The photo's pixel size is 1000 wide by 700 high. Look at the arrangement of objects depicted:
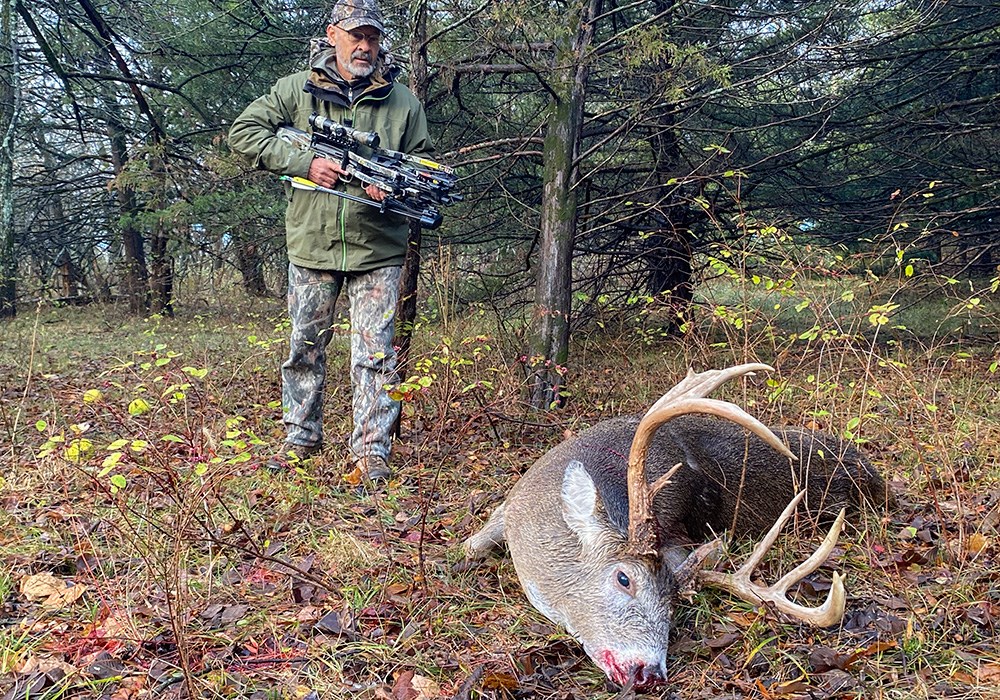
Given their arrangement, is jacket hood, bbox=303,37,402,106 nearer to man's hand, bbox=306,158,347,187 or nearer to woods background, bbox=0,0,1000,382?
man's hand, bbox=306,158,347,187

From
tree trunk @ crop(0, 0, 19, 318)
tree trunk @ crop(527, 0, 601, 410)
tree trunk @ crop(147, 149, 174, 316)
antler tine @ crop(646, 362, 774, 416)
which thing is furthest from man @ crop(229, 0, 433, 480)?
tree trunk @ crop(0, 0, 19, 318)

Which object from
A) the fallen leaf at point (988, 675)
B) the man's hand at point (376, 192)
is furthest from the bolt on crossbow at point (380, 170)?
the fallen leaf at point (988, 675)

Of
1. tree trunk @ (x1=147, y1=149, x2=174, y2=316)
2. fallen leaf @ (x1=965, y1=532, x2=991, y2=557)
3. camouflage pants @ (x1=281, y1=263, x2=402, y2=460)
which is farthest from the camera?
tree trunk @ (x1=147, y1=149, x2=174, y2=316)

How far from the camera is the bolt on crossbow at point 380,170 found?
4750 mm

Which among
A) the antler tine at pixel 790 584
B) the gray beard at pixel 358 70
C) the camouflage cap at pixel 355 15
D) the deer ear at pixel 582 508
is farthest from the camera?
the gray beard at pixel 358 70

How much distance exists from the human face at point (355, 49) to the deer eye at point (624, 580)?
3.37 m

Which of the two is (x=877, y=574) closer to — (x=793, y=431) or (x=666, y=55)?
(x=793, y=431)

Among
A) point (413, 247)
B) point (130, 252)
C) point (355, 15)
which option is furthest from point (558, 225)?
point (130, 252)

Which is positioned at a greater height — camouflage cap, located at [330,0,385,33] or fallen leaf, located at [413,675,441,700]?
camouflage cap, located at [330,0,385,33]

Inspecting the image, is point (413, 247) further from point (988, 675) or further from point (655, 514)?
point (988, 675)

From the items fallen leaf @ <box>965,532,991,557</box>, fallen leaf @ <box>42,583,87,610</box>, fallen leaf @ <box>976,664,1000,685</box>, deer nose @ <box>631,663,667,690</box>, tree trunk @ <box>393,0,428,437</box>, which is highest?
tree trunk @ <box>393,0,428,437</box>

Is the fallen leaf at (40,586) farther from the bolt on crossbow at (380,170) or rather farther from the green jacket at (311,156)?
the bolt on crossbow at (380,170)

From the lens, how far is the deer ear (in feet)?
10.5

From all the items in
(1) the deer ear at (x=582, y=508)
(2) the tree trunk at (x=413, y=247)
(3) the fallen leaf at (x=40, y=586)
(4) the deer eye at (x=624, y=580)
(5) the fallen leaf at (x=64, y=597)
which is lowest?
(5) the fallen leaf at (x=64, y=597)
